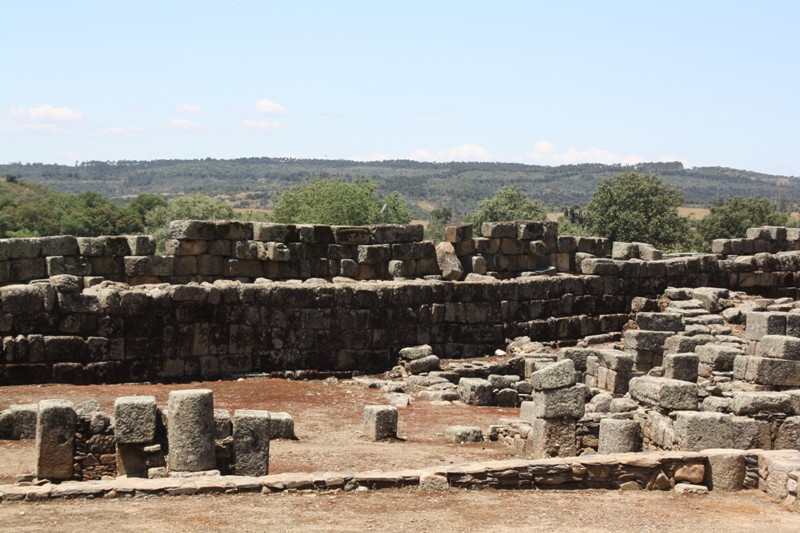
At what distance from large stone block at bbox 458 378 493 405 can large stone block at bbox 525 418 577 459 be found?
16.2 feet

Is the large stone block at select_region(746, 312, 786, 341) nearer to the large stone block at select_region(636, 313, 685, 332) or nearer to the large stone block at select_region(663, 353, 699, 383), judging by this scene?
the large stone block at select_region(663, 353, 699, 383)

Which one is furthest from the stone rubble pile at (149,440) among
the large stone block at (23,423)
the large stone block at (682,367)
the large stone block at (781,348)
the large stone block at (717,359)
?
the large stone block at (717,359)

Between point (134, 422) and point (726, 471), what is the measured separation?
6.69 metres

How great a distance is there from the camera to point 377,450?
16453mm

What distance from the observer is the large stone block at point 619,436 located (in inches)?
621

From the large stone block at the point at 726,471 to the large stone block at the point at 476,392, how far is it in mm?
7468

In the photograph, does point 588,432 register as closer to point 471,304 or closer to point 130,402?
point 130,402

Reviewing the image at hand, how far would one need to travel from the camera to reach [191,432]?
13789 mm

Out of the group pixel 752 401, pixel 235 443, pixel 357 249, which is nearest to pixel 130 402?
pixel 235 443

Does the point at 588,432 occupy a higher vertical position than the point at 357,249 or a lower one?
lower

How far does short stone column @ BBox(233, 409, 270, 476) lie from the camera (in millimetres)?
14117

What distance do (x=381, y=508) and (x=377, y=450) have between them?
407cm

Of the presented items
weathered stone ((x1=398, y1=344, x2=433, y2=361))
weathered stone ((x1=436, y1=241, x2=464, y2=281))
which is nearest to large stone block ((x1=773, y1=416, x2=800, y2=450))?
weathered stone ((x1=398, y1=344, x2=433, y2=361))

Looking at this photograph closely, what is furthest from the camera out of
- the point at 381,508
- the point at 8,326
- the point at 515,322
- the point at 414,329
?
the point at 515,322
